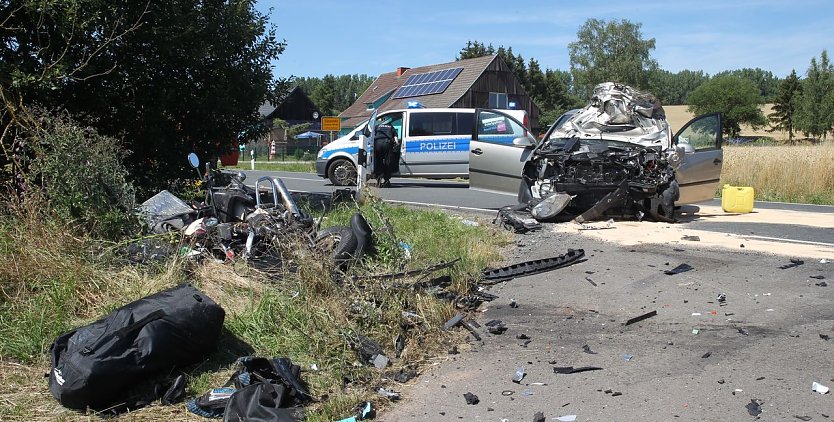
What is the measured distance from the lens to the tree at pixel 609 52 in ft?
229

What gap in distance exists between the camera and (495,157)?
11.6 metres

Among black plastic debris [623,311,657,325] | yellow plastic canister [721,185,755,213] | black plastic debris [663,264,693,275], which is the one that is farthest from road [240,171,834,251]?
black plastic debris [623,311,657,325]

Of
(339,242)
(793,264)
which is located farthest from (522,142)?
(339,242)

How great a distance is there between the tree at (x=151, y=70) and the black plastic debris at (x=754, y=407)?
864 centimetres

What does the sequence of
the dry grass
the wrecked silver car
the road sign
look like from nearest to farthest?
the wrecked silver car, the dry grass, the road sign

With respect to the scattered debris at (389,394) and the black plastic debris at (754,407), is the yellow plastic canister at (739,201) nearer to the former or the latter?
the black plastic debris at (754,407)

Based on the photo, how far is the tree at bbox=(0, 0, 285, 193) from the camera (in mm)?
9859

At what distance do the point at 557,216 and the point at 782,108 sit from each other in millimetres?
68364

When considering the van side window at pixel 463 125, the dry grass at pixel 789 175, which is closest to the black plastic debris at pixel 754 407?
the dry grass at pixel 789 175

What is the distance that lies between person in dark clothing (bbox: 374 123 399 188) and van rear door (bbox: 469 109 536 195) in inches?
193

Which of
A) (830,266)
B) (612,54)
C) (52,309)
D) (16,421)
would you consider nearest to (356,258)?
(52,309)

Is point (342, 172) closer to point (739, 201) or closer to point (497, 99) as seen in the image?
point (739, 201)

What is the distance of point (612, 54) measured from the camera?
7088 cm

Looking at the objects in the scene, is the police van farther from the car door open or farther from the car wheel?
the car wheel
